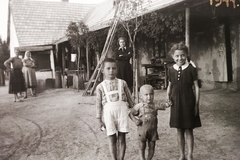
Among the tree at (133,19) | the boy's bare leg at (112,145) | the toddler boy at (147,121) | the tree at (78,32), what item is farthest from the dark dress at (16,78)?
the toddler boy at (147,121)

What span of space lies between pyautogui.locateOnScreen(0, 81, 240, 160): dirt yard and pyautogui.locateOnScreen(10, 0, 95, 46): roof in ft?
37.9

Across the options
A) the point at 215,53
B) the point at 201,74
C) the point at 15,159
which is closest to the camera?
the point at 15,159

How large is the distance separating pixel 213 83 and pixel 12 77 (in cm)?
756

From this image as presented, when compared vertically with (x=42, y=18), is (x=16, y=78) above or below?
below

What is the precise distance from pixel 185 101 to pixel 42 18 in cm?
1770

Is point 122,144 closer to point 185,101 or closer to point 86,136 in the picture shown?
point 185,101

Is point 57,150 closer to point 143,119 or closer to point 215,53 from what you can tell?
point 143,119

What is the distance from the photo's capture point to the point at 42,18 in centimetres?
1864

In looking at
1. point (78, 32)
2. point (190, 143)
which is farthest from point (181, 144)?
point (78, 32)

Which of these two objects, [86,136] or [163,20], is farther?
[163,20]

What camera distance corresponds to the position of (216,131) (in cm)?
419

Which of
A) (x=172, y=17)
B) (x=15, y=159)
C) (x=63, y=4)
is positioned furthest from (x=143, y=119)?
(x=63, y=4)

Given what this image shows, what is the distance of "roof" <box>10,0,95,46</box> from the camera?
56.2ft

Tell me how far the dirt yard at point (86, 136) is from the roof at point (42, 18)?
37.9 feet
